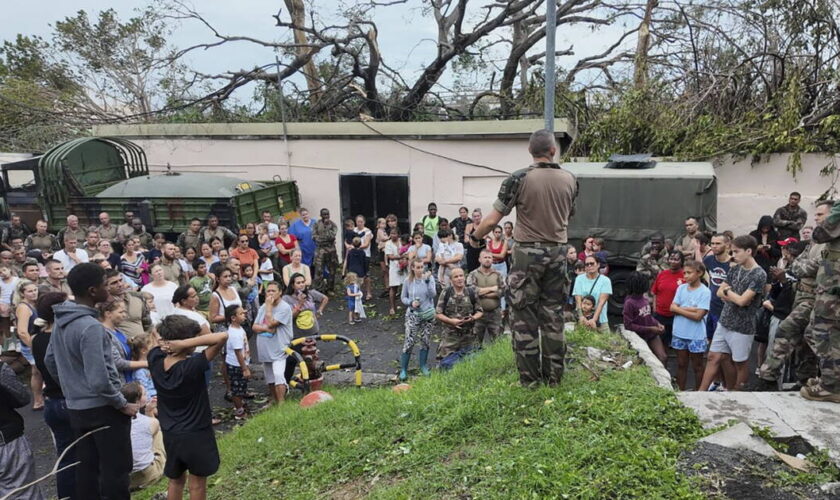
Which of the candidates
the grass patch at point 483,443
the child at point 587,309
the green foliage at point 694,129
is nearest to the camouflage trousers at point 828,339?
the grass patch at point 483,443

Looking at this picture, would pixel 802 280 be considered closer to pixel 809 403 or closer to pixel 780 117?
pixel 809 403

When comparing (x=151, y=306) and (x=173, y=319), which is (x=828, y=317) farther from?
(x=151, y=306)

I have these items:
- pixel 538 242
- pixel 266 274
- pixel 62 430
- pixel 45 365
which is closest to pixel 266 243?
pixel 266 274

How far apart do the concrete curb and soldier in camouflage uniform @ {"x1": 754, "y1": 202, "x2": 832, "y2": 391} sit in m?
0.97

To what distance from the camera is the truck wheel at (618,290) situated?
10.2 metres

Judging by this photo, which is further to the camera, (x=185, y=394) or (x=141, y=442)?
(x=141, y=442)

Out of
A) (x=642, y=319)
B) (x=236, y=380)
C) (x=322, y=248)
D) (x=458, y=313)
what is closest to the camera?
(x=642, y=319)

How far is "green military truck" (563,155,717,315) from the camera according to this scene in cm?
1009

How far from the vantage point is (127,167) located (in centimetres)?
1535

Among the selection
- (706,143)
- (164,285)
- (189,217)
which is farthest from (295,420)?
(706,143)


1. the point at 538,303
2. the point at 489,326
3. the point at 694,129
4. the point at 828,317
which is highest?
the point at 694,129

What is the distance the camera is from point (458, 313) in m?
7.61

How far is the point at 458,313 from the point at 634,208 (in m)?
4.51

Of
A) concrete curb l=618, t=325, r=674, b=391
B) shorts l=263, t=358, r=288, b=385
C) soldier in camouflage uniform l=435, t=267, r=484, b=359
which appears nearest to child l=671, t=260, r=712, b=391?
concrete curb l=618, t=325, r=674, b=391
